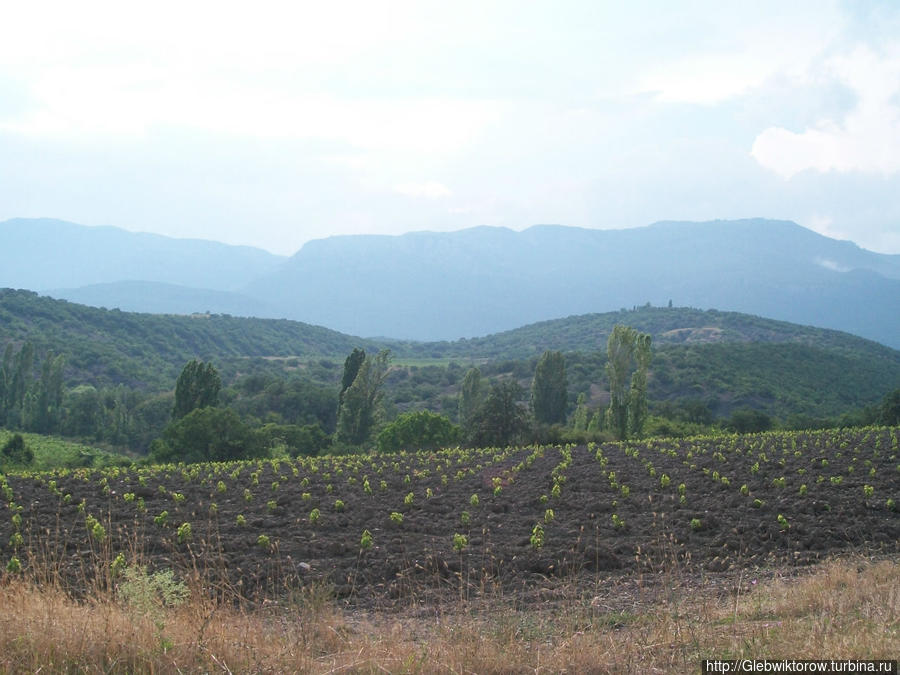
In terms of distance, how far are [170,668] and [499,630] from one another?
7.65 feet

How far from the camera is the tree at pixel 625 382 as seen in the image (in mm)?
31828

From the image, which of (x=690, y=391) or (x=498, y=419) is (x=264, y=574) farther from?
(x=690, y=391)

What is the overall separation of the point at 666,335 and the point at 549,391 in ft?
267

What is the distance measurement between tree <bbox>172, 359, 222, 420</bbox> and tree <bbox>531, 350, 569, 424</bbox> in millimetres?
20975

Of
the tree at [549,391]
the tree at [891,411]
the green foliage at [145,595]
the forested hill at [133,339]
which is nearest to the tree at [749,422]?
the tree at [891,411]

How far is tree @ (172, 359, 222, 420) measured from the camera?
33.7 m

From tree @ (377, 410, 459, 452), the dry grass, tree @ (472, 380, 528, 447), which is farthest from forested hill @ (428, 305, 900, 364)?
the dry grass

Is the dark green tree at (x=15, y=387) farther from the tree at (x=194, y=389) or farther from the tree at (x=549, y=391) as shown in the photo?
the tree at (x=549, y=391)

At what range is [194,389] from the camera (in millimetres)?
33688

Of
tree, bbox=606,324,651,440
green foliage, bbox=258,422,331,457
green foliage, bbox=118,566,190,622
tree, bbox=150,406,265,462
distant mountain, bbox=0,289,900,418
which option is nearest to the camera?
green foliage, bbox=118,566,190,622

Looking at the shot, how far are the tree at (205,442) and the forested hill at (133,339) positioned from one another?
43.1m

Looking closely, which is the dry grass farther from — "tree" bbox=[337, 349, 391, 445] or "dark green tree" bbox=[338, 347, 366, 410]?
"dark green tree" bbox=[338, 347, 366, 410]

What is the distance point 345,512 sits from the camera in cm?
1180

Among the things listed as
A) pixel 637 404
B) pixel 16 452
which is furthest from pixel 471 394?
pixel 16 452
